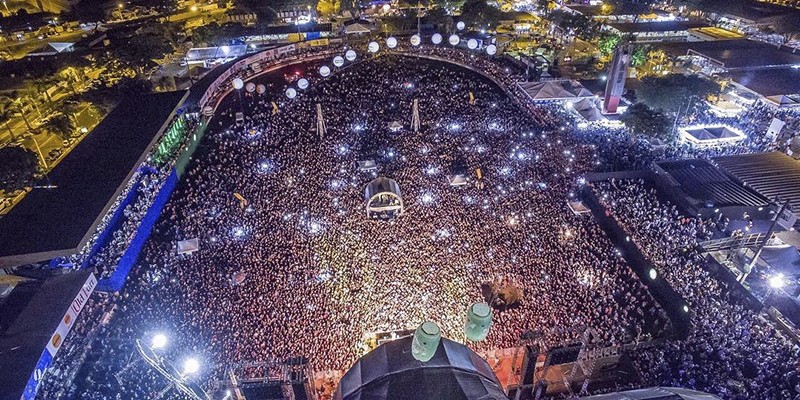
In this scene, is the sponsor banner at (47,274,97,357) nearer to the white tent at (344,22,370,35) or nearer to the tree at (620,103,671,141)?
the tree at (620,103,671,141)

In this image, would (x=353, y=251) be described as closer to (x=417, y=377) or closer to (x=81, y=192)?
(x=81, y=192)

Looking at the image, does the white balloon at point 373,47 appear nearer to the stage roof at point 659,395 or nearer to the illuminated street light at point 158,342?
the illuminated street light at point 158,342

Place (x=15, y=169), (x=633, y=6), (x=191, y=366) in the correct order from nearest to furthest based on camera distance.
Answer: (x=191, y=366) < (x=15, y=169) < (x=633, y=6)

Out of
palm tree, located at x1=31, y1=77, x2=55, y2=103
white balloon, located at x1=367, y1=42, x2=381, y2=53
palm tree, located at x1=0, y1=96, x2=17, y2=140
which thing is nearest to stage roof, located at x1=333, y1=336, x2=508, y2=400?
white balloon, located at x1=367, y1=42, x2=381, y2=53

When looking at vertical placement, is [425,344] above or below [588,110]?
above

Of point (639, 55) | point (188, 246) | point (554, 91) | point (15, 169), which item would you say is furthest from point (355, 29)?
point (188, 246)
